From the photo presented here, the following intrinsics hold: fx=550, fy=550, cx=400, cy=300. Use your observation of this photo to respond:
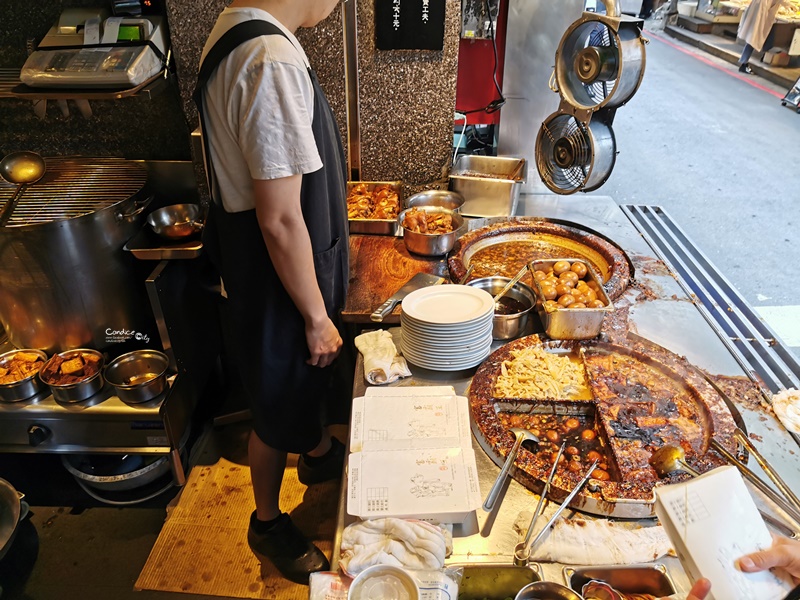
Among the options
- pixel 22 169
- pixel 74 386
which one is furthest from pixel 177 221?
pixel 74 386

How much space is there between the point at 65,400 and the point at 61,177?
1.27m

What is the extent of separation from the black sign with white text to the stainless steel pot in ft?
5.28

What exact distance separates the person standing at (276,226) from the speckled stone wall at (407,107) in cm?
110

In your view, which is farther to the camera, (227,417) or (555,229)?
(227,417)

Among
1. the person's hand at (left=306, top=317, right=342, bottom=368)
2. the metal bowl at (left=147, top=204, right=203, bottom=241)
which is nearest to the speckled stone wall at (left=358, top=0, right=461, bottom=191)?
the metal bowl at (left=147, top=204, right=203, bottom=241)

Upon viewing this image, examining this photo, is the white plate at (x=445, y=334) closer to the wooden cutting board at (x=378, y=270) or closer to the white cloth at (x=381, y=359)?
the white cloth at (x=381, y=359)

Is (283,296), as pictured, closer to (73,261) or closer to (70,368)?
(73,261)

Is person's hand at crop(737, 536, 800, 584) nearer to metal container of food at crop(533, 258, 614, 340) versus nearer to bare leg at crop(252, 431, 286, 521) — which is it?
metal container of food at crop(533, 258, 614, 340)

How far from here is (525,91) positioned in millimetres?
3629

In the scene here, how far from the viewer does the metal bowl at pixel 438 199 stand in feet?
10.8

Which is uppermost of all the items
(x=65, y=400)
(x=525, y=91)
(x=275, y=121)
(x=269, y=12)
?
(x=269, y=12)

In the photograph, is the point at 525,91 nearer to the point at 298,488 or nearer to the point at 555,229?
the point at 555,229

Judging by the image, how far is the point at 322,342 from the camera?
221 cm

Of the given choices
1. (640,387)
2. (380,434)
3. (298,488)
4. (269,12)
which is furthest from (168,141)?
(640,387)
